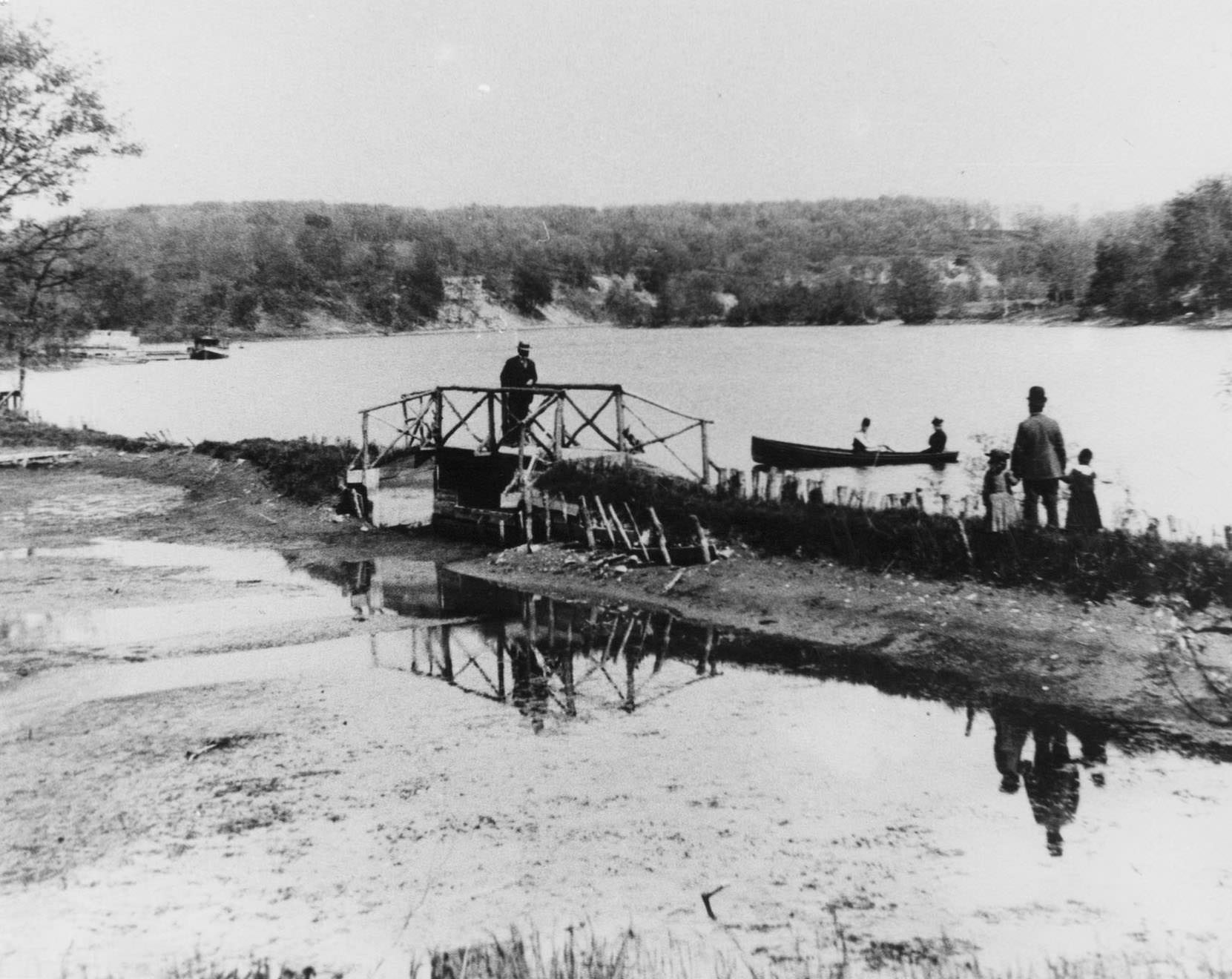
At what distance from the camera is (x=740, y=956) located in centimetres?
550

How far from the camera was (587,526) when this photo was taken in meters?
15.3

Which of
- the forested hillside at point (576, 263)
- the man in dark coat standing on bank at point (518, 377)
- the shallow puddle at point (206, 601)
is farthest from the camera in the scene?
the forested hillside at point (576, 263)

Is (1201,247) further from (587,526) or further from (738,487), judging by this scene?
(587,526)

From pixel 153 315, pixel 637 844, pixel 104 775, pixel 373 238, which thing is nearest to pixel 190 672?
pixel 104 775

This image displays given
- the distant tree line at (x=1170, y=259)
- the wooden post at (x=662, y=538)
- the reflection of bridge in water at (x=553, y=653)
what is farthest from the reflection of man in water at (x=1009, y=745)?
the distant tree line at (x=1170, y=259)

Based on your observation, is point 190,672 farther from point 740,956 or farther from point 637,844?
point 740,956

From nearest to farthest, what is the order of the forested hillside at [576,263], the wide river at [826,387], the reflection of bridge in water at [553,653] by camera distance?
the reflection of bridge in water at [553,653]
the wide river at [826,387]
the forested hillside at [576,263]

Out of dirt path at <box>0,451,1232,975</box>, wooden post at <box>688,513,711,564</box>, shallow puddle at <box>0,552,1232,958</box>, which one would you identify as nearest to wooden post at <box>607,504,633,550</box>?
wooden post at <box>688,513,711,564</box>

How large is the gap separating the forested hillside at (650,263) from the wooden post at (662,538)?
365 inches

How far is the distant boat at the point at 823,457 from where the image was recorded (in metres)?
24.3

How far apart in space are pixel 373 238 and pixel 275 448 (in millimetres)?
41075

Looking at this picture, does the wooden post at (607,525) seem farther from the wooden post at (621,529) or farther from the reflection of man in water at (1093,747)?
the reflection of man in water at (1093,747)

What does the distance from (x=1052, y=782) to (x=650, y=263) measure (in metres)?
47.5

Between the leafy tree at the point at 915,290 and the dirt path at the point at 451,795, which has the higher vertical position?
the leafy tree at the point at 915,290
